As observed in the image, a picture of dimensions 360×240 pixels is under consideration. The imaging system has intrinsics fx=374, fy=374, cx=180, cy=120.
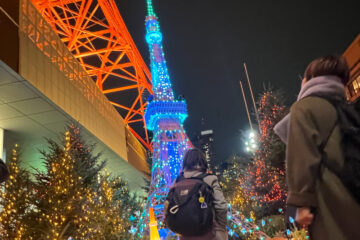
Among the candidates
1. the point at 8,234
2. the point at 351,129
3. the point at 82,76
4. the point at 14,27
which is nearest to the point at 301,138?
the point at 351,129

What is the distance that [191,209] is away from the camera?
9.87 feet

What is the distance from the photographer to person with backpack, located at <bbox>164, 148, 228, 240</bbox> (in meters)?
2.99

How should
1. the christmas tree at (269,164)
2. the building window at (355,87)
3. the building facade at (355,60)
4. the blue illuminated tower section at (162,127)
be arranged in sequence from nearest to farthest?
the christmas tree at (269,164), the blue illuminated tower section at (162,127), the building facade at (355,60), the building window at (355,87)

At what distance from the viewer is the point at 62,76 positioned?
1108 cm

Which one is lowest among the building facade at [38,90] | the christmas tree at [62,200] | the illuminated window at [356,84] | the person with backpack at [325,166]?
the person with backpack at [325,166]

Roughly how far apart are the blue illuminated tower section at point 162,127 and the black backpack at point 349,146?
52.6ft

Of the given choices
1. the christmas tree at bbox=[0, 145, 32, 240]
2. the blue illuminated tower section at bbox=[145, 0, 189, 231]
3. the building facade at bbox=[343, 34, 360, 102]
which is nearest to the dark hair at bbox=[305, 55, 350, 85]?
the christmas tree at bbox=[0, 145, 32, 240]

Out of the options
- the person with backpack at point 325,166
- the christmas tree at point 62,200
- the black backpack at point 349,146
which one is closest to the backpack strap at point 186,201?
the person with backpack at point 325,166

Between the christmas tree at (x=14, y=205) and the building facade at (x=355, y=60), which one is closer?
the christmas tree at (x=14, y=205)

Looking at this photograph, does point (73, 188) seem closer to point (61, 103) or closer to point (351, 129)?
point (61, 103)

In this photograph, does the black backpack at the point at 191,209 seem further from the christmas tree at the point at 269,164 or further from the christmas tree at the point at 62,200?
the christmas tree at the point at 269,164

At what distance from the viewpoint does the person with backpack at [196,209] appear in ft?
9.81

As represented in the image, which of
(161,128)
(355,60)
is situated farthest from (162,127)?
(355,60)

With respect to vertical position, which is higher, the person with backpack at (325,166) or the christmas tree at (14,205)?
the christmas tree at (14,205)
